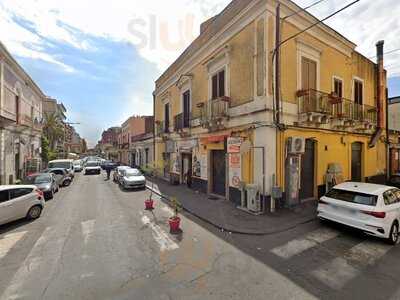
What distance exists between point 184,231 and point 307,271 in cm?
362

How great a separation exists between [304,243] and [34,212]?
373 inches

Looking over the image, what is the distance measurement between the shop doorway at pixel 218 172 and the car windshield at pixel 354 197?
5211 mm

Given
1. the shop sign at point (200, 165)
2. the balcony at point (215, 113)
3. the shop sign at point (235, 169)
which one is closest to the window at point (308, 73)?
the balcony at point (215, 113)

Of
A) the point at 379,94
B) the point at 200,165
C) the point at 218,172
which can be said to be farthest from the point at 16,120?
the point at 379,94

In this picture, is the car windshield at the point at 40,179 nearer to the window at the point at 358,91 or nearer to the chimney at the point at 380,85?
the window at the point at 358,91

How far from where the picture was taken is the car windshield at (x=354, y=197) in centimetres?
624

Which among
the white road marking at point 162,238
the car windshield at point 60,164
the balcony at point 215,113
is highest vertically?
the balcony at point 215,113

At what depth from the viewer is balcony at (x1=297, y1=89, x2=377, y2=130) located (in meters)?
9.52

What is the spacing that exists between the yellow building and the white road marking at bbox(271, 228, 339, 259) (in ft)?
7.60

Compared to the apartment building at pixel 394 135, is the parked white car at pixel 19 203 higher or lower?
lower

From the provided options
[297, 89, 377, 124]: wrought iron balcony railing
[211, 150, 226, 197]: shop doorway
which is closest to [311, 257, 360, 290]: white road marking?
[297, 89, 377, 124]: wrought iron balcony railing

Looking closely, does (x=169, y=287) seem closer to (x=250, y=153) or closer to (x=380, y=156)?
(x=250, y=153)

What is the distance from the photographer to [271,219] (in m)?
7.96

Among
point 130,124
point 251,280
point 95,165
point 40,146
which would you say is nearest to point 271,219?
point 251,280
